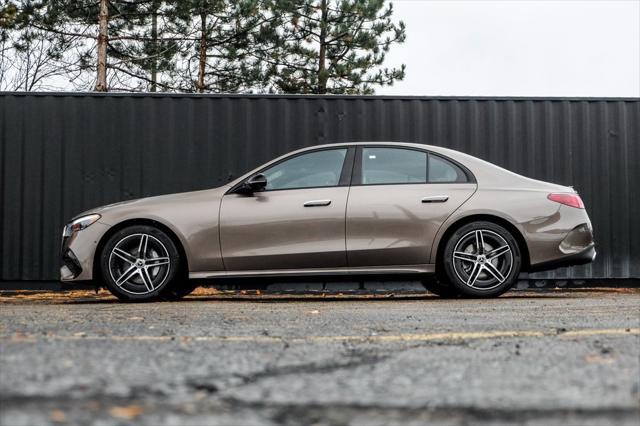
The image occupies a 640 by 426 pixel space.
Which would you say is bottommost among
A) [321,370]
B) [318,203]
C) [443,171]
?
[321,370]

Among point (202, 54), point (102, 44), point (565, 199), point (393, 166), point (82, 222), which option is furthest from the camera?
point (202, 54)

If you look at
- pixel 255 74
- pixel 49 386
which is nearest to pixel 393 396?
pixel 49 386

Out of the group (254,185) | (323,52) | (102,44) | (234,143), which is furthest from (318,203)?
(323,52)

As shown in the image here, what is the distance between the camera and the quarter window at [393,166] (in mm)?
7664

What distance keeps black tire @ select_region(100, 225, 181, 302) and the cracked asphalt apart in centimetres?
195

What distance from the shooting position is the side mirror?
24.6 ft

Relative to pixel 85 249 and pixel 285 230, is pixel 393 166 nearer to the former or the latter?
pixel 285 230

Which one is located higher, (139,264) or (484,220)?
(484,220)

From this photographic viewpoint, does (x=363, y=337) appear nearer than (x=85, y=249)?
Yes

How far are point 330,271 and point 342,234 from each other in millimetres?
353

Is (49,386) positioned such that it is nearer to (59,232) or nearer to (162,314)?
(162,314)

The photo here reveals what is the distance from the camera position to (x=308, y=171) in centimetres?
771

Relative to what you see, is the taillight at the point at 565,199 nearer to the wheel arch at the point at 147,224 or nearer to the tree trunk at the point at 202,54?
the wheel arch at the point at 147,224

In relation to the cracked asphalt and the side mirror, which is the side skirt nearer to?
the side mirror
